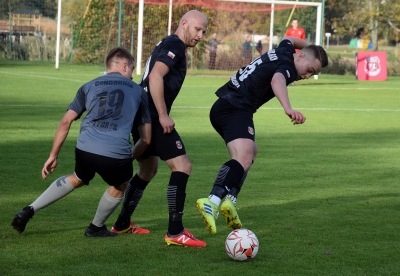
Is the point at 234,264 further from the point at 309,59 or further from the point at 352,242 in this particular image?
the point at 309,59

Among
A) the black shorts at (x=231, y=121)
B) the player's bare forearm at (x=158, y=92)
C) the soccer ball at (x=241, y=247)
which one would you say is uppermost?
the player's bare forearm at (x=158, y=92)

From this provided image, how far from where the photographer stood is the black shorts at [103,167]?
6180 mm

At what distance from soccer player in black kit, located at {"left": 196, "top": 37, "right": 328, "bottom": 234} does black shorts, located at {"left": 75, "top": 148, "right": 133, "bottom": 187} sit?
0.76 meters

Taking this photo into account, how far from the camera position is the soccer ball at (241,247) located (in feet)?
19.4

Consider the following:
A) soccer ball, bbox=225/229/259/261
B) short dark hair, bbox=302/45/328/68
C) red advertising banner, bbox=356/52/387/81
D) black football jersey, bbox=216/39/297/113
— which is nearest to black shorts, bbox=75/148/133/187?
soccer ball, bbox=225/229/259/261

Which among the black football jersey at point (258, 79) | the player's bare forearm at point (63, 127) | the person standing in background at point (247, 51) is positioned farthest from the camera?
the person standing in background at point (247, 51)

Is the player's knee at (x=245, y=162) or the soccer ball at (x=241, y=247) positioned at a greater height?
the player's knee at (x=245, y=162)

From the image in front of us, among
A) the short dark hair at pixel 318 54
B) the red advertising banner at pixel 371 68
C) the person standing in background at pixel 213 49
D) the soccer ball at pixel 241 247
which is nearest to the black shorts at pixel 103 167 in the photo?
the soccer ball at pixel 241 247

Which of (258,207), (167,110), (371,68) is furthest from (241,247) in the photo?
(371,68)

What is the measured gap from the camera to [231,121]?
696 cm

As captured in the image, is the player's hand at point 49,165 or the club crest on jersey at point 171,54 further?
the club crest on jersey at point 171,54

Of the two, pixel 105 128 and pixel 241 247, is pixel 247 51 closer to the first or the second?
pixel 105 128

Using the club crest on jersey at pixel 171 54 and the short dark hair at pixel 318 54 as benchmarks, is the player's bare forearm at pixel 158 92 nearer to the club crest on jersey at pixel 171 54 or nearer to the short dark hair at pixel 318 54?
the club crest on jersey at pixel 171 54

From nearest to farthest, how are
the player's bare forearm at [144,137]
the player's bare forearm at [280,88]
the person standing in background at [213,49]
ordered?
the player's bare forearm at [144,137], the player's bare forearm at [280,88], the person standing in background at [213,49]
